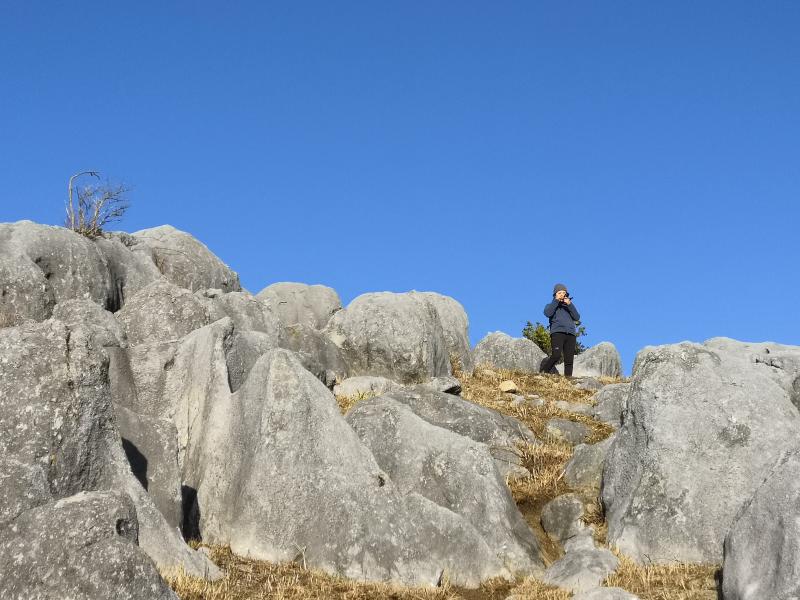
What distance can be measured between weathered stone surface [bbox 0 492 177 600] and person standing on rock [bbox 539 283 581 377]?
907 inches

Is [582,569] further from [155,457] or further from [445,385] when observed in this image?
[445,385]

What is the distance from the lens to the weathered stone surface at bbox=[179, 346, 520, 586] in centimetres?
1359

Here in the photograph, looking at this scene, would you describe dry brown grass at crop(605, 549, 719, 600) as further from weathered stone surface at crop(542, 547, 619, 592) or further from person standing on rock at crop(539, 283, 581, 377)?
person standing on rock at crop(539, 283, 581, 377)

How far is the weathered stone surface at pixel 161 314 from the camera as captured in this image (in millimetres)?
20344

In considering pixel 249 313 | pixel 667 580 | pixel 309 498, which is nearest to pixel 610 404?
pixel 249 313

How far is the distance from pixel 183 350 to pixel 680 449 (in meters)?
8.06

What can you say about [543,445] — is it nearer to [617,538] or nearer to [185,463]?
[617,538]

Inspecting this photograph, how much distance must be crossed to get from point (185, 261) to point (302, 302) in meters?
6.99

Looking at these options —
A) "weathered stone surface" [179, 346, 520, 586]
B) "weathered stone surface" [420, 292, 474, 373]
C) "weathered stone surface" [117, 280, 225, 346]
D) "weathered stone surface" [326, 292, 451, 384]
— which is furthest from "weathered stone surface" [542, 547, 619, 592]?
"weathered stone surface" [420, 292, 474, 373]

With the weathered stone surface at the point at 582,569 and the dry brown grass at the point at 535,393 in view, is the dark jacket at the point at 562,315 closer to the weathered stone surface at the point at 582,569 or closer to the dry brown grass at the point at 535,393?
the dry brown grass at the point at 535,393

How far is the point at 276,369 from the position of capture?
1473 cm

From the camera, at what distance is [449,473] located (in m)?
15.6

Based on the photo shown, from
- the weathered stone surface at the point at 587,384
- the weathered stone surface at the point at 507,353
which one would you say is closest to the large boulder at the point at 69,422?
the weathered stone surface at the point at 587,384

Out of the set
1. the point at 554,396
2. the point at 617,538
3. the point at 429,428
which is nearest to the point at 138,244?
the point at 554,396
